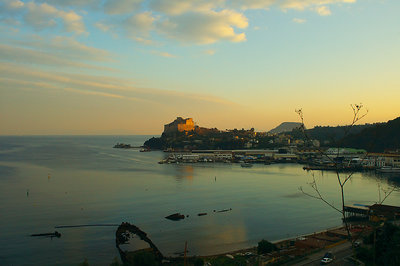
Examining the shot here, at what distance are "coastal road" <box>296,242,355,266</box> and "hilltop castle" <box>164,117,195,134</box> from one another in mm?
47476

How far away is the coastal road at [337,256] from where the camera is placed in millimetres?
5136

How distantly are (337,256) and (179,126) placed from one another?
48.7 m

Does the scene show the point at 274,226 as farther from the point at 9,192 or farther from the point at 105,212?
the point at 9,192

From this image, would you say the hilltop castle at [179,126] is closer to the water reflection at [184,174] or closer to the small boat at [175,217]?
the water reflection at [184,174]

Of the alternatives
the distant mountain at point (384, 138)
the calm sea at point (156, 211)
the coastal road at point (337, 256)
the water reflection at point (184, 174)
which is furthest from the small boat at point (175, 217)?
the distant mountain at point (384, 138)

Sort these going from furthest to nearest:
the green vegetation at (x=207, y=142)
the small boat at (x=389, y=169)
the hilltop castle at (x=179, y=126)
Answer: the hilltop castle at (x=179, y=126) < the green vegetation at (x=207, y=142) < the small boat at (x=389, y=169)

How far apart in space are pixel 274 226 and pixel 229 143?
31837 mm

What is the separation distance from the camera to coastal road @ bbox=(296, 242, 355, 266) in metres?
5.14

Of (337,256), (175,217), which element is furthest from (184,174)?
(337,256)

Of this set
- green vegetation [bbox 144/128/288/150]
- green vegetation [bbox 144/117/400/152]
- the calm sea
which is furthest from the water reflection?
green vegetation [bbox 144/128/288/150]

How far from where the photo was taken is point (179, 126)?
176 ft

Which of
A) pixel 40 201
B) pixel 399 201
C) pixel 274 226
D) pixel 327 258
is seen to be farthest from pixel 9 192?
pixel 399 201

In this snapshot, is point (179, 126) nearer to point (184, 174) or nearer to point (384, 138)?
point (384, 138)

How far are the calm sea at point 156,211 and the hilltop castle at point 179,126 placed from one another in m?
36.8
